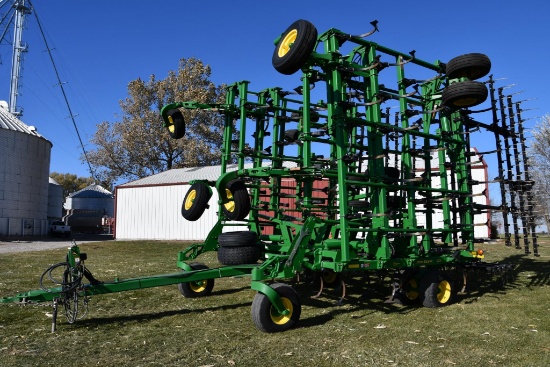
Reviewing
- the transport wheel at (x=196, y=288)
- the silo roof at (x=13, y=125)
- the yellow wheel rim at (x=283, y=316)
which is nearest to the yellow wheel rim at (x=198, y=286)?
the transport wheel at (x=196, y=288)

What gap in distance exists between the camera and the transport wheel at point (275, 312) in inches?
250

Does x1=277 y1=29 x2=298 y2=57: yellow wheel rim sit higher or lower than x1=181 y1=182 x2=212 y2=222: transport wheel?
higher

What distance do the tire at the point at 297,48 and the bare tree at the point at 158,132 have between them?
3588cm

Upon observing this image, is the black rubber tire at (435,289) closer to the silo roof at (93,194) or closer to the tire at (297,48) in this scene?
the tire at (297,48)

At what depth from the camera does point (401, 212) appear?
9.38 metres

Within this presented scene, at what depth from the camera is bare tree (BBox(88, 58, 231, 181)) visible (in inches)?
1705

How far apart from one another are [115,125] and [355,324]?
4349 centimetres

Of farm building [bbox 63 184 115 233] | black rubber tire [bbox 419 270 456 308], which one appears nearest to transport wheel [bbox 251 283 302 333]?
black rubber tire [bbox 419 270 456 308]

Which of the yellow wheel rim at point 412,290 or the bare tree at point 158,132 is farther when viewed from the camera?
the bare tree at point 158,132

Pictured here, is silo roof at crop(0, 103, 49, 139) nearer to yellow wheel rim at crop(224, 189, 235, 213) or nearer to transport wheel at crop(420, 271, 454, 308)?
yellow wheel rim at crop(224, 189, 235, 213)

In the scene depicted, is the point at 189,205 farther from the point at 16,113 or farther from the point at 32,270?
the point at 16,113

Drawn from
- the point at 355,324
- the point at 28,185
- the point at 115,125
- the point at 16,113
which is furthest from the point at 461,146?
the point at 16,113

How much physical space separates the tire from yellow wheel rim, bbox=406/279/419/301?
15.1ft

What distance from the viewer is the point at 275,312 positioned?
658cm
